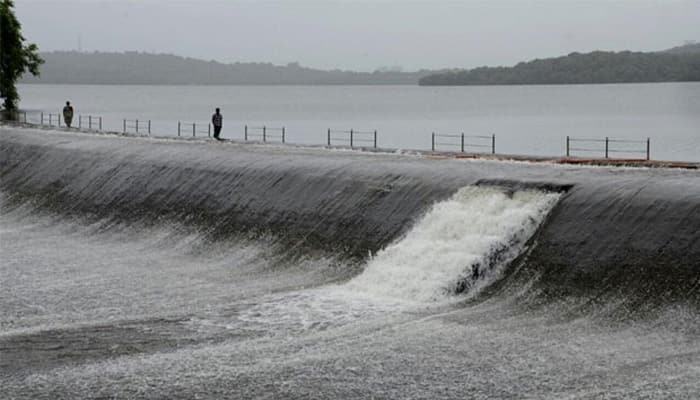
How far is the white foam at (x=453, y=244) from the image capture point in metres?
21.0

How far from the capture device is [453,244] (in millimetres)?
22375

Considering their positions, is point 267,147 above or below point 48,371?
above

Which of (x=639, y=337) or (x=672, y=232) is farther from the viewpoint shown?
(x=672, y=232)

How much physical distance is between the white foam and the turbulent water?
0.05m

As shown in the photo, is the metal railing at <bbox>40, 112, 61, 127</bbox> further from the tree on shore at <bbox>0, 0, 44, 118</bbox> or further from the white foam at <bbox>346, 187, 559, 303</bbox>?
the white foam at <bbox>346, 187, 559, 303</bbox>

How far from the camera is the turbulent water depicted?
15031 mm

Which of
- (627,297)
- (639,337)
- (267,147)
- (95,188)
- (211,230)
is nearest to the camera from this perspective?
(639,337)

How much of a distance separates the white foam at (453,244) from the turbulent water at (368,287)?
5 centimetres

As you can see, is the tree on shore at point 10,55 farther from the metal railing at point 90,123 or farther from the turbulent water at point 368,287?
the turbulent water at point 368,287

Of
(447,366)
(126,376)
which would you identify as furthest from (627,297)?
(126,376)

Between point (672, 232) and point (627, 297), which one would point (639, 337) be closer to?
point (627, 297)

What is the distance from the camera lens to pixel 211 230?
28891 mm

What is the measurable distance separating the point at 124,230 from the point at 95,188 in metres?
6.06

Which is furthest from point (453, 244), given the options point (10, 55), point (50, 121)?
point (10, 55)
